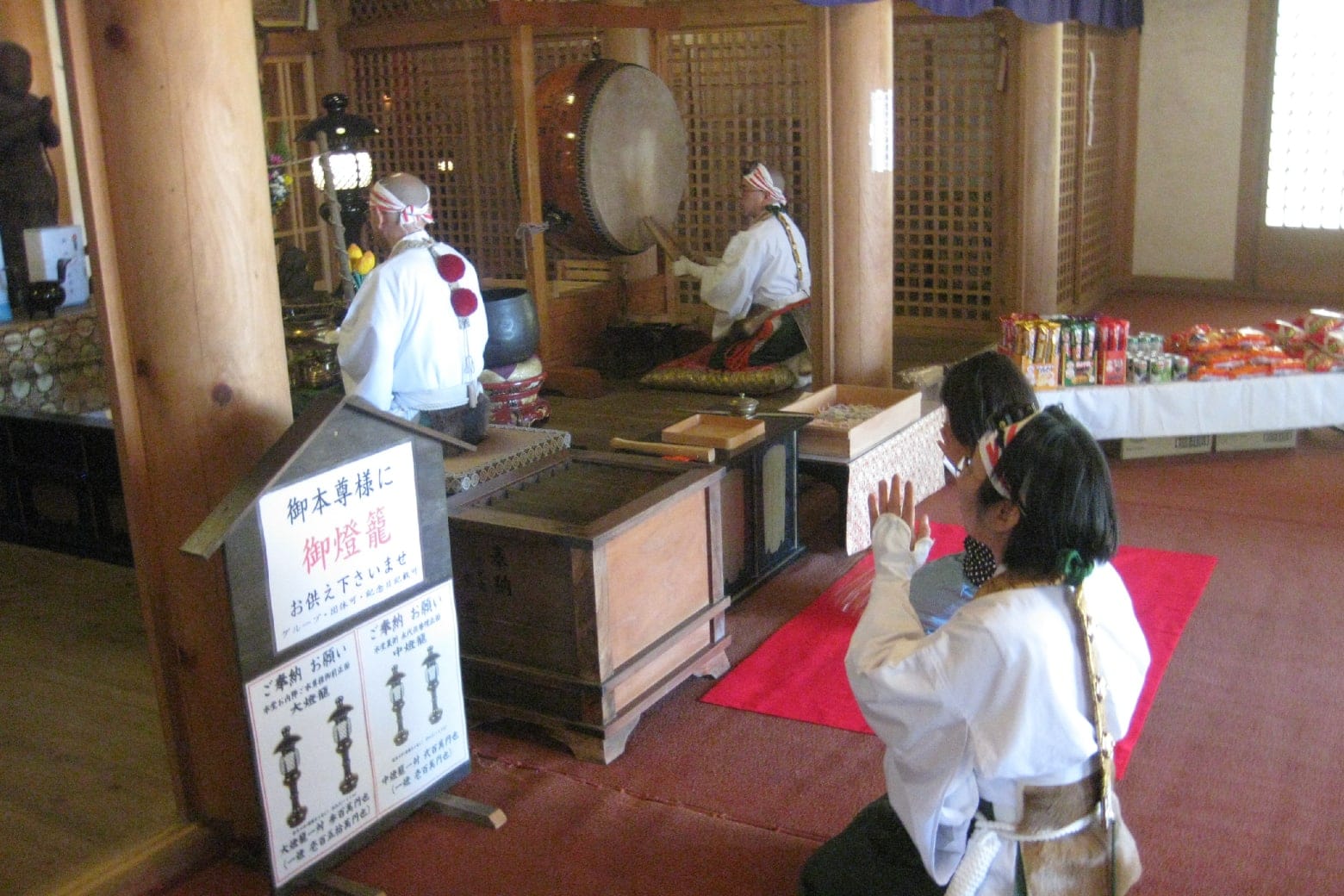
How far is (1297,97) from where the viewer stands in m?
8.48

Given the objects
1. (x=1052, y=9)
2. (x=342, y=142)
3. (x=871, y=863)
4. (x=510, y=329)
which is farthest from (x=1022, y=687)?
(x=1052, y=9)

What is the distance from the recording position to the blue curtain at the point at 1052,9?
5066 mm

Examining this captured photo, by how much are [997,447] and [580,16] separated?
16.6 ft

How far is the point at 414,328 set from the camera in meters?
4.14

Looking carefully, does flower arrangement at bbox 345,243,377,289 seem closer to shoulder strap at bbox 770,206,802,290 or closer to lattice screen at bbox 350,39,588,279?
shoulder strap at bbox 770,206,802,290

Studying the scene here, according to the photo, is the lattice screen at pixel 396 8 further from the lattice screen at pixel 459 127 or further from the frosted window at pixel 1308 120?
the frosted window at pixel 1308 120

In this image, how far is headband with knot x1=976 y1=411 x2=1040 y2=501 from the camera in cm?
198

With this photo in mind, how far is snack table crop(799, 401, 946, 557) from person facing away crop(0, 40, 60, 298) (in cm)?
384

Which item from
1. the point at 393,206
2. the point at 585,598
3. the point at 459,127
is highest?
the point at 459,127

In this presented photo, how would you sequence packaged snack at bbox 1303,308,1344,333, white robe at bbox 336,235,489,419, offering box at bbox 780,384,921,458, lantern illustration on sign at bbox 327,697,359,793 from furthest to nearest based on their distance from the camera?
1. packaged snack at bbox 1303,308,1344,333
2. offering box at bbox 780,384,921,458
3. white robe at bbox 336,235,489,419
4. lantern illustration on sign at bbox 327,697,359,793

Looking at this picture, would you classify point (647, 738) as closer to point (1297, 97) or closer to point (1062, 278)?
point (1062, 278)

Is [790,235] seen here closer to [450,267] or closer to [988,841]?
[450,267]

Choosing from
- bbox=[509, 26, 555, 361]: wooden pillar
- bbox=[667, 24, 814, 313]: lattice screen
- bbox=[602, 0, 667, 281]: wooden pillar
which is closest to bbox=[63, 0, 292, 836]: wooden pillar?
bbox=[509, 26, 555, 361]: wooden pillar

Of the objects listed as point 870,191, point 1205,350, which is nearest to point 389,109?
point 870,191
